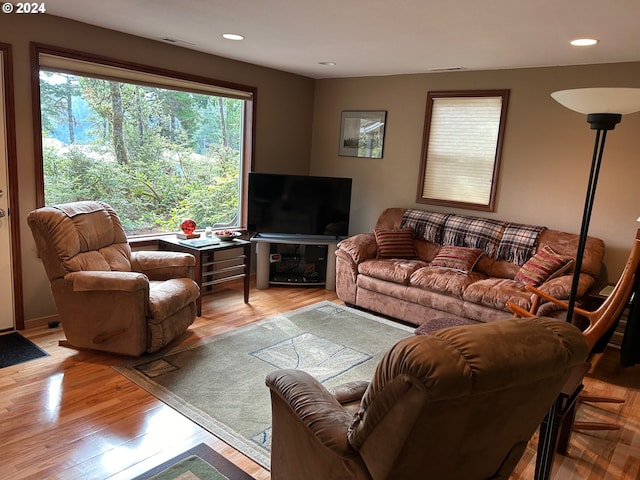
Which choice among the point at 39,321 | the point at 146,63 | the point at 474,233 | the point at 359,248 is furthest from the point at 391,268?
the point at 39,321

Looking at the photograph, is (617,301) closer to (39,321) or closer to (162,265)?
(162,265)

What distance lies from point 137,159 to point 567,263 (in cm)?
377

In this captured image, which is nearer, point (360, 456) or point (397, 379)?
point (397, 379)

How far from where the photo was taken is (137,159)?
4.27m

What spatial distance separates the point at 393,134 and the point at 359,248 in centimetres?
144

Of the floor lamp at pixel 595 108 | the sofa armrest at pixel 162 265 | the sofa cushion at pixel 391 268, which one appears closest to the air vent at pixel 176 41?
the sofa armrest at pixel 162 265

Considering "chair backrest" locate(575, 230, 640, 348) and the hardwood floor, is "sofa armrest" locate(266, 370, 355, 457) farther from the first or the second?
"chair backrest" locate(575, 230, 640, 348)

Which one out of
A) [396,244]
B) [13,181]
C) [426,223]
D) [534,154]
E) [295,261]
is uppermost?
[534,154]

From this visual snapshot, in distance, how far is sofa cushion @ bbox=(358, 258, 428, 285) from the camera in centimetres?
415

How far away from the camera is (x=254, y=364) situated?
324cm

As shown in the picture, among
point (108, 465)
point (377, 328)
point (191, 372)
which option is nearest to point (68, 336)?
point (191, 372)

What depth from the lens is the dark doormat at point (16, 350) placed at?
3.09 meters

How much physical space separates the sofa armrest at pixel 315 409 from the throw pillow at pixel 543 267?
2.60m

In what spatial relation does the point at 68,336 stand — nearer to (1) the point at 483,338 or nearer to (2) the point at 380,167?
(1) the point at 483,338
